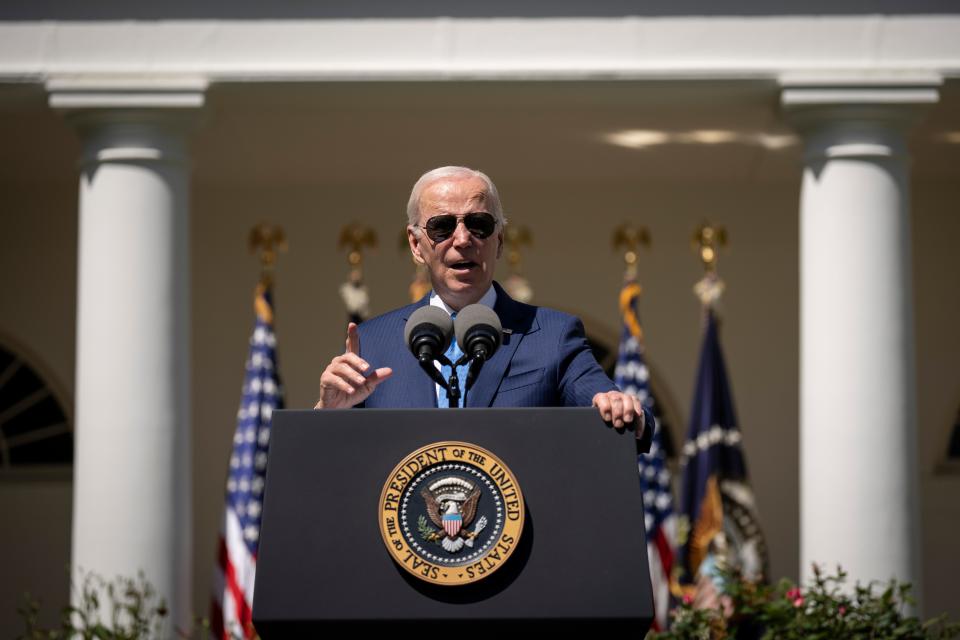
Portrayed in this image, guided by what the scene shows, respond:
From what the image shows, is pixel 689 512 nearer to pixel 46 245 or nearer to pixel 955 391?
pixel 955 391

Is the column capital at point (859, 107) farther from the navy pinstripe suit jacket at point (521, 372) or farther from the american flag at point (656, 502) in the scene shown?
the navy pinstripe suit jacket at point (521, 372)

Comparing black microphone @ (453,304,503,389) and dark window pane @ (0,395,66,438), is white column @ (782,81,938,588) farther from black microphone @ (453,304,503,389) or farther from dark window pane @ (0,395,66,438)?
dark window pane @ (0,395,66,438)

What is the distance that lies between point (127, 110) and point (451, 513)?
673 centimetres

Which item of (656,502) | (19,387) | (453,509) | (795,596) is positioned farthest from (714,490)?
(453,509)

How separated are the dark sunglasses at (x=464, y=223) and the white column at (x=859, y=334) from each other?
5957 millimetres

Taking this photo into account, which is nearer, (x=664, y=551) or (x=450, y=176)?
(x=450, y=176)

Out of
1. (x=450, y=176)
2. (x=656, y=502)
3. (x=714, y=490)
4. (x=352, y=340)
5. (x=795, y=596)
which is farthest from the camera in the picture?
(x=714, y=490)

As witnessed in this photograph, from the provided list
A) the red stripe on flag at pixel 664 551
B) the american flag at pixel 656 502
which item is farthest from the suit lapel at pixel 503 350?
the red stripe on flag at pixel 664 551

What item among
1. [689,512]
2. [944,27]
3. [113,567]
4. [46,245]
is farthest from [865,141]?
[46,245]

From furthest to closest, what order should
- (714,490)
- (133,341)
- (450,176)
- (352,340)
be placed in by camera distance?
(714,490), (133,341), (450,176), (352,340)

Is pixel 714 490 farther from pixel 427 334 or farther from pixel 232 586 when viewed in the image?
pixel 427 334

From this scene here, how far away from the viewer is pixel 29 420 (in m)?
13.5

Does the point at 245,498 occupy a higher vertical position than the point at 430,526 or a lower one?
lower

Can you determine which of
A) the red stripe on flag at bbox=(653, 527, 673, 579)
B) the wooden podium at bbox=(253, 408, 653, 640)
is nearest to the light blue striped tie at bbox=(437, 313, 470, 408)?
the wooden podium at bbox=(253, 408, 653, 640)
